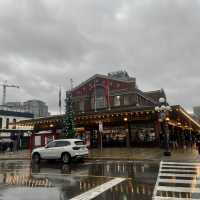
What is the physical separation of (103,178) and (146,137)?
69.5 feet

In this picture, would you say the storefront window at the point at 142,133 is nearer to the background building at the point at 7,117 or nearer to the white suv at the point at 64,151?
the white suv at the point at 64,151

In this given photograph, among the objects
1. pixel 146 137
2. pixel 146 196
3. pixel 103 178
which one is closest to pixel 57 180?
pixel 103 178

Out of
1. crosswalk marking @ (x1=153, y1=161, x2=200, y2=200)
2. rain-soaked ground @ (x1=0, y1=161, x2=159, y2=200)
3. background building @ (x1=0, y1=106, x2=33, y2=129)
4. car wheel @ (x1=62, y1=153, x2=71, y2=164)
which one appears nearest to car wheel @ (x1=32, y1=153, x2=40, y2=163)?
car wheel @ (x1=62, y1=153, x2=71, y2=164)

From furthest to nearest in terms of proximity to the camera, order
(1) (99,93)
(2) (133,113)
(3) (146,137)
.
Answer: (1) (99,93), (3) (146,137), (2) (133,113)

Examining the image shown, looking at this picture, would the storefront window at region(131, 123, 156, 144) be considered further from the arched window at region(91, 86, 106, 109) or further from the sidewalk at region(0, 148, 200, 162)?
the arched window at region(91, 86, 106, 109)

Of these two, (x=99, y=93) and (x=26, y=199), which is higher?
(x=99, y=93)

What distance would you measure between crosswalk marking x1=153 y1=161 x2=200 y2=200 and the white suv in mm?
7415

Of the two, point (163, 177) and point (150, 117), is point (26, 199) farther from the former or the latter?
point (150, 117)

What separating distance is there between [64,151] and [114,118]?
48.2 feet

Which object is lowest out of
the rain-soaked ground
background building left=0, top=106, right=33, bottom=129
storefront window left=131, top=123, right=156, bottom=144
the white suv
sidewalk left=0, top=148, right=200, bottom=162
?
the rain-soaked ground

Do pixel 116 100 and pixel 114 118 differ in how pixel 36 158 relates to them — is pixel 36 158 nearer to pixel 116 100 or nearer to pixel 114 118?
pixel 114 118

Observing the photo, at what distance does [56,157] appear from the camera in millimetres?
18469

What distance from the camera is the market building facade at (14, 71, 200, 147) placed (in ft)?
98.9

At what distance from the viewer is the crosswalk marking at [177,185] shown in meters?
8.01
